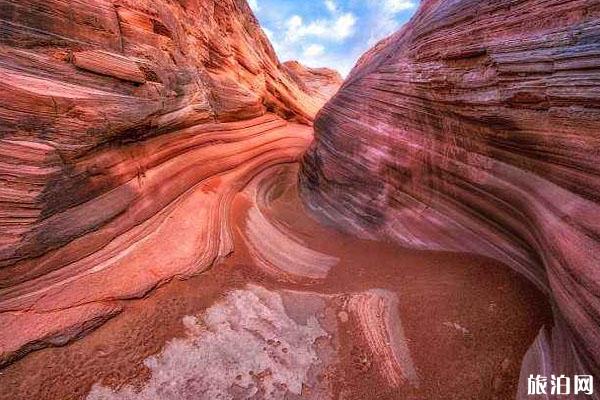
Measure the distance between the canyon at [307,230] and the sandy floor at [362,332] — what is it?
2 centimetres

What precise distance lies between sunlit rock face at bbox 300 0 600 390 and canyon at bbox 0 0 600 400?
3cm

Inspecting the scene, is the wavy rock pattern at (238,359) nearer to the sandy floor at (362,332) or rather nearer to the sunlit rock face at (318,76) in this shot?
the sandy floor at (362,332)

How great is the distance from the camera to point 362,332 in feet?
14.1

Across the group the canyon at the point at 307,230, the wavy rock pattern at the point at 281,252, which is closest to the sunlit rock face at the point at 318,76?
the canyon at the point at 307,230

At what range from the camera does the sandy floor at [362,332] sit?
346 cm

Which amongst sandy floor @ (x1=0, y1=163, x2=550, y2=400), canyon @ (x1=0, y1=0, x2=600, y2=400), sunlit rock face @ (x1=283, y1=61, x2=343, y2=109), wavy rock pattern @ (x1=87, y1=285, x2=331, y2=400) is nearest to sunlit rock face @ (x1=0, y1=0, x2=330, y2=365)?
canyon @ (x1=0, y1=0, x2=600, y2=400)

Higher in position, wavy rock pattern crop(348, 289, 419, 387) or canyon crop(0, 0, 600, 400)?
canyon crop(0, 0, 600, 400)

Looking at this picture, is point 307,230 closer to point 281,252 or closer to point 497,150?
point 281,252

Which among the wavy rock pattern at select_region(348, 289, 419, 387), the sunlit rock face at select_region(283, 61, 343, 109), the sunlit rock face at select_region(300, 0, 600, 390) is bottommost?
the wavy rock pattern at select_region(348, 289, 419, 387)

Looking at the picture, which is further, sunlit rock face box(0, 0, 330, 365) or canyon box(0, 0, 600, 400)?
sunlit rock face box(0, 0, 330, 365)

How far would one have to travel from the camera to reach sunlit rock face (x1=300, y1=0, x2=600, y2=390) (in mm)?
3365

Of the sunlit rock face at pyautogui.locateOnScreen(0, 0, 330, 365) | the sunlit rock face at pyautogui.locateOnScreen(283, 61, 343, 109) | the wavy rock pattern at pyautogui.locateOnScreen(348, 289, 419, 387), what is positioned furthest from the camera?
the sunlit rock face at pyautogui.locateOnScreen(283, 61, 343, 109)

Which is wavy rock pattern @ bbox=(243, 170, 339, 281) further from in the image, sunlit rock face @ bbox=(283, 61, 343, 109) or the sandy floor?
sunlit rock face @ bbox=(283, 61, 343, 109)

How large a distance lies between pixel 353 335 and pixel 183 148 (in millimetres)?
4786
